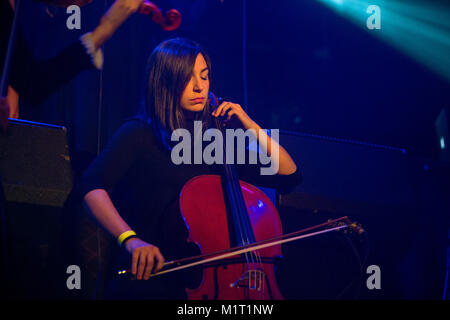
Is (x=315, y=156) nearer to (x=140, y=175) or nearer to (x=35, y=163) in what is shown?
(x=140, y=175)

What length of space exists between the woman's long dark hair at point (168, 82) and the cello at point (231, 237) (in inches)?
11.0

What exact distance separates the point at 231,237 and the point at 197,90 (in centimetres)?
62

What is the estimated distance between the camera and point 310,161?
2.14 metres

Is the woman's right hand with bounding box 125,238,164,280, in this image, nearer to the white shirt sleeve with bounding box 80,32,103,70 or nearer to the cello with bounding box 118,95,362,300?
the cello with bounding box 118,95,362,300

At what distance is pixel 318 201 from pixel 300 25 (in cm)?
134

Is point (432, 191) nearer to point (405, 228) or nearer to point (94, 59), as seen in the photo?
point (405, 228)

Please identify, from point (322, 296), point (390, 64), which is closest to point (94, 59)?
point (322, 296)

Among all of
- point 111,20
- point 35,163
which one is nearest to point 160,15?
point 111,20

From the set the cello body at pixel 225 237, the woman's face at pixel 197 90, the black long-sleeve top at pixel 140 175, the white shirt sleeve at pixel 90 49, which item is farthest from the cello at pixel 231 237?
the white shirt sleeve at pixel 90 49

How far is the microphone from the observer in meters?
1.80

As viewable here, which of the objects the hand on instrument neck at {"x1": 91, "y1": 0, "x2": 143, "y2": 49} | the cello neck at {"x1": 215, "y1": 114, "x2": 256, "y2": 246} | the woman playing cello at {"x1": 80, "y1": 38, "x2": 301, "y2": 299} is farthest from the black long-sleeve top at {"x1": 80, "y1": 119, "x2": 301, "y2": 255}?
the hand on instrument neck at {"x1": 91, "y1": 0, "x2": 143, "y2": 49}

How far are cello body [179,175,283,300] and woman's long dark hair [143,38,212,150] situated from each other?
29 cm

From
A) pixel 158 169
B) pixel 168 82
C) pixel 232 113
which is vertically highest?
pixel 168 82

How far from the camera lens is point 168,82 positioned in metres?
1.86
